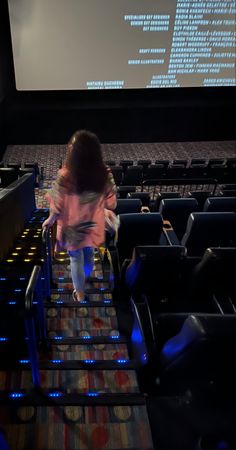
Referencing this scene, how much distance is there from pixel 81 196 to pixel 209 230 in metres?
1.65

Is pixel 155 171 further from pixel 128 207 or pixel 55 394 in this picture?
pixel 55 394

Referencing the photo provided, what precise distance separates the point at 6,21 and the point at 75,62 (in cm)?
223

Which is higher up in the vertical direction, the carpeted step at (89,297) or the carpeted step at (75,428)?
the carpeted step at (75,428)

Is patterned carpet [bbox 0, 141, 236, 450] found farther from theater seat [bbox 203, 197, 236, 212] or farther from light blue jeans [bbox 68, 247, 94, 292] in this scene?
theater seat [bbox 203, 197, 236, 212]

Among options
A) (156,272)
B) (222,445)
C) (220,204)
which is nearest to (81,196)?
(156,272)

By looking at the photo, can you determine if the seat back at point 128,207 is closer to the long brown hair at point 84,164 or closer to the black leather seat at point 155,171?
the long brown hair at point 84,164

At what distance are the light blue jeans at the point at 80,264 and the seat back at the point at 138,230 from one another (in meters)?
0.49

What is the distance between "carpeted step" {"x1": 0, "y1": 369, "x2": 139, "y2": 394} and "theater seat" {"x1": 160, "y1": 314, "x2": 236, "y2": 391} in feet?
1.98

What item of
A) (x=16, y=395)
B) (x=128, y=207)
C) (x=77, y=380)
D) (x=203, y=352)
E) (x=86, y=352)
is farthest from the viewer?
(x=128, y=207)

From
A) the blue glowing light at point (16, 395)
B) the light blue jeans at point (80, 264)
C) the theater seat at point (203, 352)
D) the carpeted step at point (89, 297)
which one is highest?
the theater seat at point (203, 352)

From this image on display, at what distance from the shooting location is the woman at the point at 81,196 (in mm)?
2082

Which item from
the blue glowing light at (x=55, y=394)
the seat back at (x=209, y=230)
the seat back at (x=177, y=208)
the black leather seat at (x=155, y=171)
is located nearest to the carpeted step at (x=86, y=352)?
the blue glowing light at (x=55, y=394)

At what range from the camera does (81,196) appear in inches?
87.3

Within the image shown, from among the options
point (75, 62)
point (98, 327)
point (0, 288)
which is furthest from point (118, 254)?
point (75, 62)
